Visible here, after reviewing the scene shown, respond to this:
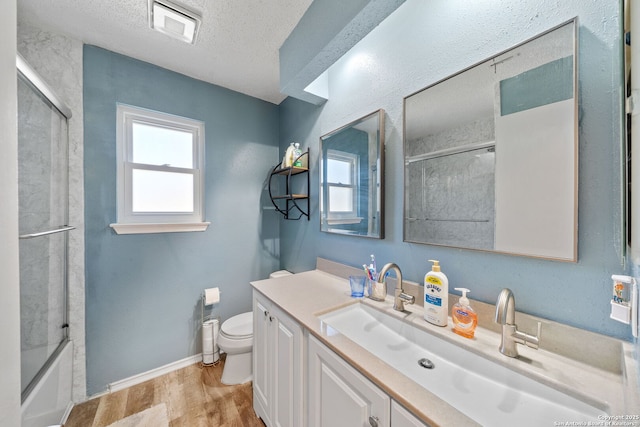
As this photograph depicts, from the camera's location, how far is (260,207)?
2291 mm

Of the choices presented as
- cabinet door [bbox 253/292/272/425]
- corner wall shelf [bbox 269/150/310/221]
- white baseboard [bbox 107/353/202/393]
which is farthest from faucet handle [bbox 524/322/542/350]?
white baseboard [bbox 107/353/202/393]

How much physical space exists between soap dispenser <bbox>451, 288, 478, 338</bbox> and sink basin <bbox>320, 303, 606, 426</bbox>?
71 millimetres

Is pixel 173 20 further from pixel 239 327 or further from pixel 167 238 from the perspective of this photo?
pixel 239 327

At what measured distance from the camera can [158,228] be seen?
A: 70.1 inches

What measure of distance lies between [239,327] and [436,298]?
5.06 feet

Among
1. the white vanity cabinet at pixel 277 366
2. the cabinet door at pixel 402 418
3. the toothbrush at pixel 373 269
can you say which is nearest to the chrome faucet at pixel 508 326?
the cabinet door at pixel 402 418

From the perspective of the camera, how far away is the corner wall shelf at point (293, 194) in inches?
76.2

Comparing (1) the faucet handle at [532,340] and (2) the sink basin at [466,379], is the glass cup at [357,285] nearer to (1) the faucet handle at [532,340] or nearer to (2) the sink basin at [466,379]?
(2) the sink basin at [466,379]

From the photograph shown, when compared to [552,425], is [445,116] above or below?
above

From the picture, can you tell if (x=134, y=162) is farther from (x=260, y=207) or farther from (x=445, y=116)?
(x=445, y=116)

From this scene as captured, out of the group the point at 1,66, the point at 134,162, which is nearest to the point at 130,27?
the point at 134,162

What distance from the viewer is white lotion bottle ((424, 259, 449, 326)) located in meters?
0.90

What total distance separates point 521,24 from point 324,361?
1.45 m

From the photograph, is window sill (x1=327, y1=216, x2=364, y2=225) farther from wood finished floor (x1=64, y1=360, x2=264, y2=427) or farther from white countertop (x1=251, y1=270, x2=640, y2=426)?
wood finished floor (x1=64, y1=360, x2=264, y2=427)
